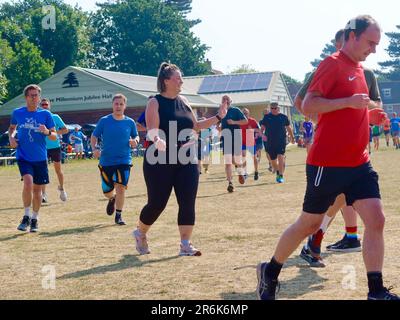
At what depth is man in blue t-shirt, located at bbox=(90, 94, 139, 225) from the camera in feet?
34.3

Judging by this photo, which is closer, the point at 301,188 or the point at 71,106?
the point at 301,188

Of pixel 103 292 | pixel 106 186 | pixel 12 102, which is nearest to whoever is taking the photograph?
pixel 103 292


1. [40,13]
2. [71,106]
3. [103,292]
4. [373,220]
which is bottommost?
[103,292]

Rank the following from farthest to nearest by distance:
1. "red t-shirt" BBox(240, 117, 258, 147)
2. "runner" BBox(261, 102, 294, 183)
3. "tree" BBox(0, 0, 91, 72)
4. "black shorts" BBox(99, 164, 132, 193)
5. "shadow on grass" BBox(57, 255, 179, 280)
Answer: "tree" BBox(0, 0, 91, 72) → "runner" BBox(261, 102, 294, 183) → "red t-shirt" BBox(240, 117, 258, 147) → "black shorts" BBox(99, 164, 132, 193) → "shadow on grass" BBox(57, 255, 179, 280)

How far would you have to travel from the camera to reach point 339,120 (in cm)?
519

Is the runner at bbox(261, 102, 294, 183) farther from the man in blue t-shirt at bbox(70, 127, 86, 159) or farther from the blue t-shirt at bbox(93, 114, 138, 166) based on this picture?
the man in blue t-shirt at bbox(70, 127, 86, 159)

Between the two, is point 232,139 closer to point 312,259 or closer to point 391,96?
point 312,259

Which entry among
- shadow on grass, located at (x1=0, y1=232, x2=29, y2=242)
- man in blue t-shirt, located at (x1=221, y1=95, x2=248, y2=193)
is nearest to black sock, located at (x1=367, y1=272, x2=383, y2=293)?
shadow on grass, located at (x1=0, y1=232, x2=29, y2=242)

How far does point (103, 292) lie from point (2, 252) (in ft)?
8.92

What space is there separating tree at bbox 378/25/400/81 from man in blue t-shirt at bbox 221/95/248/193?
12830cm

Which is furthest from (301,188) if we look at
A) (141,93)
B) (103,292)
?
(141,93)

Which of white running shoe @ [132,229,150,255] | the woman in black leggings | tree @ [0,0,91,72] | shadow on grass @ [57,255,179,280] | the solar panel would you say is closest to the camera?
shadow on grass @ [57,255,179,280]
